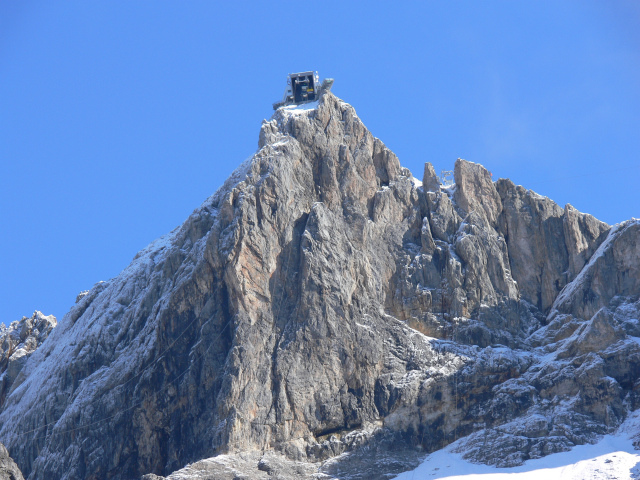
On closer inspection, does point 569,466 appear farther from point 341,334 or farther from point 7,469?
point 7,469

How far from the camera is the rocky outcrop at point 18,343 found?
14938cm

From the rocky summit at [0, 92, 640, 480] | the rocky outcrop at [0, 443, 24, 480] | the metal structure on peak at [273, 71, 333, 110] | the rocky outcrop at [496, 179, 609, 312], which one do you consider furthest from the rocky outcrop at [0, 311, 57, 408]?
the rocky outcrop at [496, 179, 609, 312]

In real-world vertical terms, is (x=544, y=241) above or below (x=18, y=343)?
below

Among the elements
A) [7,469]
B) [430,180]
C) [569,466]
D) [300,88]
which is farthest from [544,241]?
[7,469]

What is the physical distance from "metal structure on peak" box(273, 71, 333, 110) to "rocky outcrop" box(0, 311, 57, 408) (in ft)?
162

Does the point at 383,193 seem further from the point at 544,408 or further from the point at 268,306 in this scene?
the point at 544,408

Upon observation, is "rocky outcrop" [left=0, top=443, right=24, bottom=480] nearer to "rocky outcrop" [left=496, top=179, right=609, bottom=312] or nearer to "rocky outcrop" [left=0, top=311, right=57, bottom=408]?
"rocky outcrop" [left=0, top=311, right=57, bottom=408]

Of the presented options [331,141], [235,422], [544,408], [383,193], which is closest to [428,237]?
[383,193]

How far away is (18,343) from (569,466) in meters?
87.4

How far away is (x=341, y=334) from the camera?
122m

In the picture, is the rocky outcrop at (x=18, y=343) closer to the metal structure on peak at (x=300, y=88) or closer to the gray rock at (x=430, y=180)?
the metal structure on peak at (x=300, y=88)

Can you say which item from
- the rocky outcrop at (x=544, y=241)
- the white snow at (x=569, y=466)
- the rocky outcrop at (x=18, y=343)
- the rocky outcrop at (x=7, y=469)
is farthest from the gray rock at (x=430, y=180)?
the rocky outcrop at (x=7, y=469)

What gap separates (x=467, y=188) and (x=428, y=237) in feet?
35.1

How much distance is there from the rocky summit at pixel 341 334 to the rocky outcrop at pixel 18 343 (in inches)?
439
